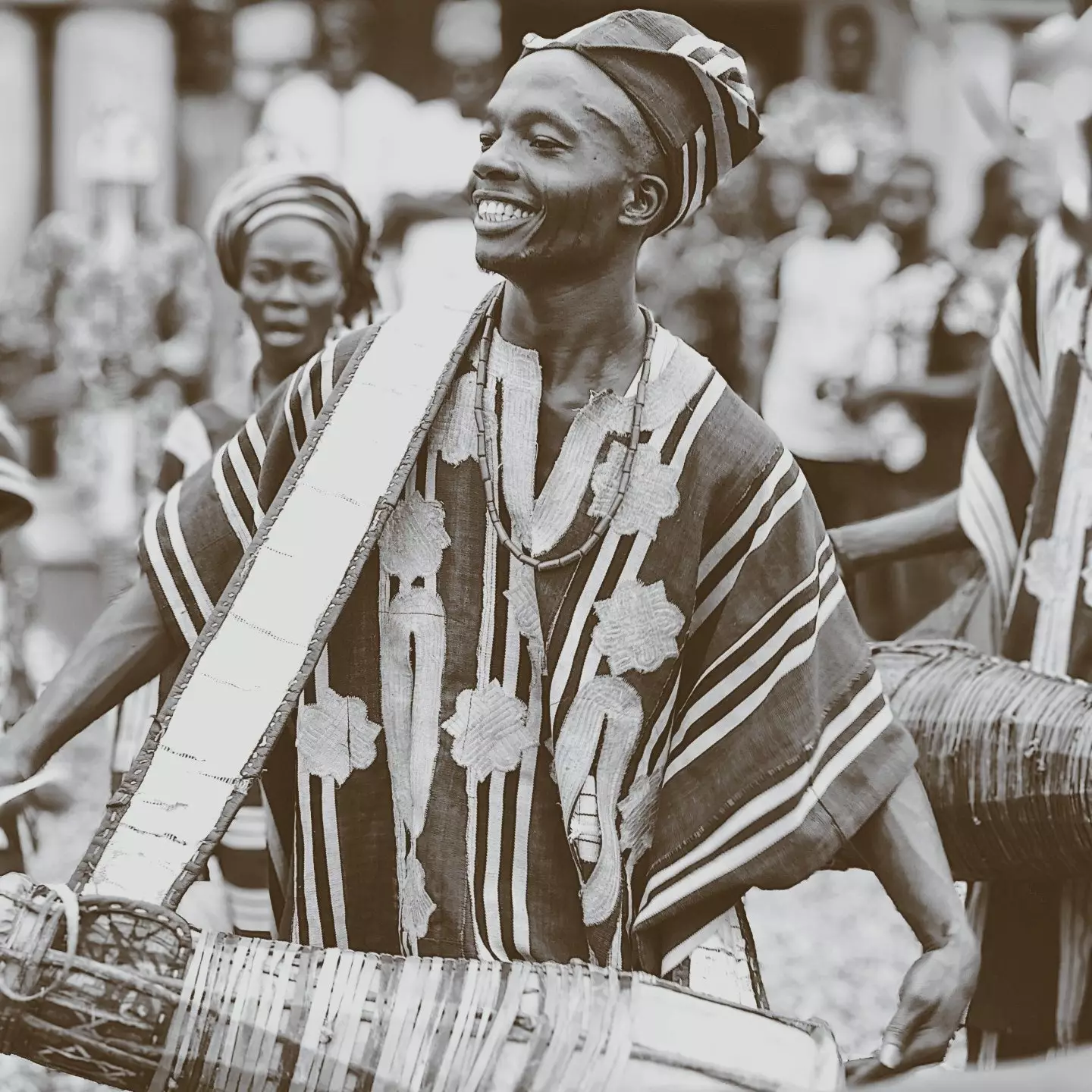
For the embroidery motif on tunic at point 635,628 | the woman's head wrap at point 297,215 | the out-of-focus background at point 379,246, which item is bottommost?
the embroidery motif on tunic at point 635,628

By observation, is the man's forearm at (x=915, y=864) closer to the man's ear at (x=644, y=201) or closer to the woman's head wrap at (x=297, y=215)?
the man's ear at (x=644, y=201)

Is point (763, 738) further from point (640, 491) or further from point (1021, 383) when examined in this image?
point (1021, 383)

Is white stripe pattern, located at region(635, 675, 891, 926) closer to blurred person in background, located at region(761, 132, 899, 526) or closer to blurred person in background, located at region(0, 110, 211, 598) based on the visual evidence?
blurred person in background, located at region(761, 132, 899, 526)

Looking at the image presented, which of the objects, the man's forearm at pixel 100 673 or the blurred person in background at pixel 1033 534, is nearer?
the man's forearm at pixel 100 673

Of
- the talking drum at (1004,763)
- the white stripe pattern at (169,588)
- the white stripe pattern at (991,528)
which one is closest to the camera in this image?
the white stripe pattern at (169,588)

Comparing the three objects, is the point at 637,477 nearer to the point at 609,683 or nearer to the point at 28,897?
the point at 609,683

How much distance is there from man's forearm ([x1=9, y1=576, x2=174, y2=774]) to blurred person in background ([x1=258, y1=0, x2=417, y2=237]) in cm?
763

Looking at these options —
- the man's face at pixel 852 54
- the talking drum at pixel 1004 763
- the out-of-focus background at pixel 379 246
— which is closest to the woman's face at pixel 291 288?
the talking drum at pixel 1004 763

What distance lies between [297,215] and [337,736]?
2534 mm

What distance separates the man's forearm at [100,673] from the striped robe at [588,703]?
230 mm

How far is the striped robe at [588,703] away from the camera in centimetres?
308

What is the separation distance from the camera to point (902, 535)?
4301 millimetres

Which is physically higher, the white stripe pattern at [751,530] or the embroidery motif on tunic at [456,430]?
the embroidery motif on tunic at [456,430]

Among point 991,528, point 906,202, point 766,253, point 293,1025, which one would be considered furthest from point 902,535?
point 766,253
